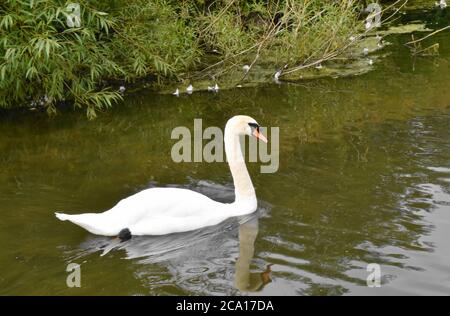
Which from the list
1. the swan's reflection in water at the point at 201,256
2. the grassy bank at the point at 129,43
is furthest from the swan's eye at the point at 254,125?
the grassy bank at the point at 129,43

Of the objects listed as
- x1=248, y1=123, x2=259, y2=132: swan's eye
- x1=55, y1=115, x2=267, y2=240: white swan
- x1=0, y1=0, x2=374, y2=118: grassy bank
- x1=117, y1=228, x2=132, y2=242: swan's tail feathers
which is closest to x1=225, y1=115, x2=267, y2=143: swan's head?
x1=248, y1=123, x2=259, y2=132: swan's eye

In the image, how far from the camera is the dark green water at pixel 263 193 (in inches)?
226

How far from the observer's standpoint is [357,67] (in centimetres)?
1352

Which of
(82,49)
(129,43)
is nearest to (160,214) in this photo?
(82,49)

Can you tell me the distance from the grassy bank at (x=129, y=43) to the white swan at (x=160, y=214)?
303 centimetres

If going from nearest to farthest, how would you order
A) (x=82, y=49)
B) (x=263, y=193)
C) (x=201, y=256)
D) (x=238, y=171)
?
1. (x=201, y=256)
2. (x=238, y=171)
3. (x=263, y=193)
4. (x=82, y=49)

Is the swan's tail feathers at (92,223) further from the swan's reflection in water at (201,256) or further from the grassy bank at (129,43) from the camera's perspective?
the grassy bank at (129,43)

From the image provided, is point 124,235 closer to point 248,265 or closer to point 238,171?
point 248,265

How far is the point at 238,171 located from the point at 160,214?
104 centimetres

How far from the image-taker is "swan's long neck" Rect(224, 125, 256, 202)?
23.2 ft

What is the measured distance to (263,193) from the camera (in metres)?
7.64

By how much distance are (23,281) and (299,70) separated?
8616 millimetres

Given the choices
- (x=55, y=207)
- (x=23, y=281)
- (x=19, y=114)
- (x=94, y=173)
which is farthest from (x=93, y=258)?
(x=19, y=114)

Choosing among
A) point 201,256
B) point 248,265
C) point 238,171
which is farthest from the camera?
point 238,171
